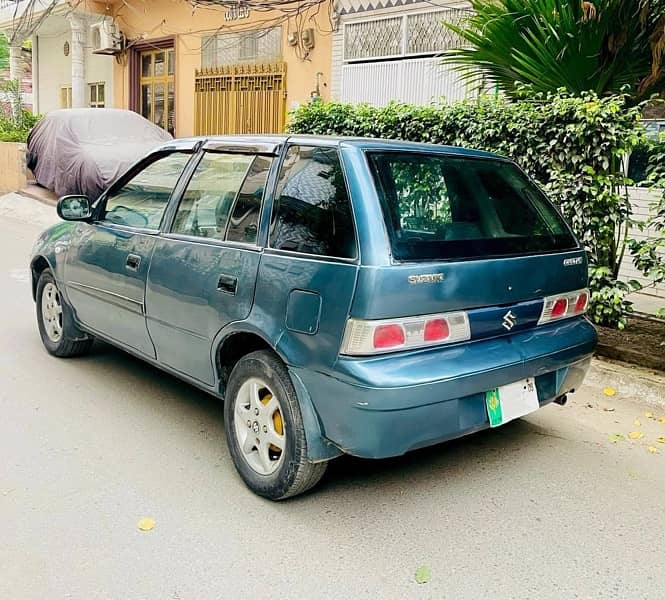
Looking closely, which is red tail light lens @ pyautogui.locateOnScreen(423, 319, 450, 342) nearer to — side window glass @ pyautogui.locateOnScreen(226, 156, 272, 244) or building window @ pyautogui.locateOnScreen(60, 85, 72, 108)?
side window glass @ pyautogui.locateOnScreen(226, 156, 272, 244)

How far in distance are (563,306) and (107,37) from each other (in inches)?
628

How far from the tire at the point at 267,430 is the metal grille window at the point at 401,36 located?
8.27 meters

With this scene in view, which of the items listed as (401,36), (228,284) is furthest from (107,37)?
(228,284)

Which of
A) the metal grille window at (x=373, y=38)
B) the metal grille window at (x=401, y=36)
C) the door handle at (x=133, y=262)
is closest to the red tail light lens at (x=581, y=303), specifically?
the door handle at (x=133, y=262)

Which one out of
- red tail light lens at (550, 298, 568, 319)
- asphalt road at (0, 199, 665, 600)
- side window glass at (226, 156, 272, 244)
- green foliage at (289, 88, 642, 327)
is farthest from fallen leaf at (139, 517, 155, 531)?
green foliage at (289, 88, 642, 327)

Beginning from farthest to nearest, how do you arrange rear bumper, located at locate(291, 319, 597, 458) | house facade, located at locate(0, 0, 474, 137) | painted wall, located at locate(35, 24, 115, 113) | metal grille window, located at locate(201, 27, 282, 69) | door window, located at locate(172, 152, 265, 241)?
painted wall, located at locate(35, 24, 115, 113) → metal grille window, located at locate(201, 27, 282, 69) → house facade, located at locate(0, 0, 474, 137) → door window, located at locate(172, 152, 265, 241) → rear bumper, located at locate(291, 319, 597, 458)

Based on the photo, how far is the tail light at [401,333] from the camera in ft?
10.0

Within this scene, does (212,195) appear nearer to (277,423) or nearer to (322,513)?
(277,423)

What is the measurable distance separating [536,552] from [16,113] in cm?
1886

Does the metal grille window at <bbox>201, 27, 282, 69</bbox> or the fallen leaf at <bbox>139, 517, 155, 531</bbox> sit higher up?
the metal grille window at <bbox>201, 27, 282, 69</bbox>

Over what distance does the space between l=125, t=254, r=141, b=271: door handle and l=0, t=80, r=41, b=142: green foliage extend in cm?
1483

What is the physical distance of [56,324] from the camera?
5.61 metres

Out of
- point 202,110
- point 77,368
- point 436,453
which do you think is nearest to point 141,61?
point 202,110

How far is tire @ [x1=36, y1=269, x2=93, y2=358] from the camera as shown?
5449mm
